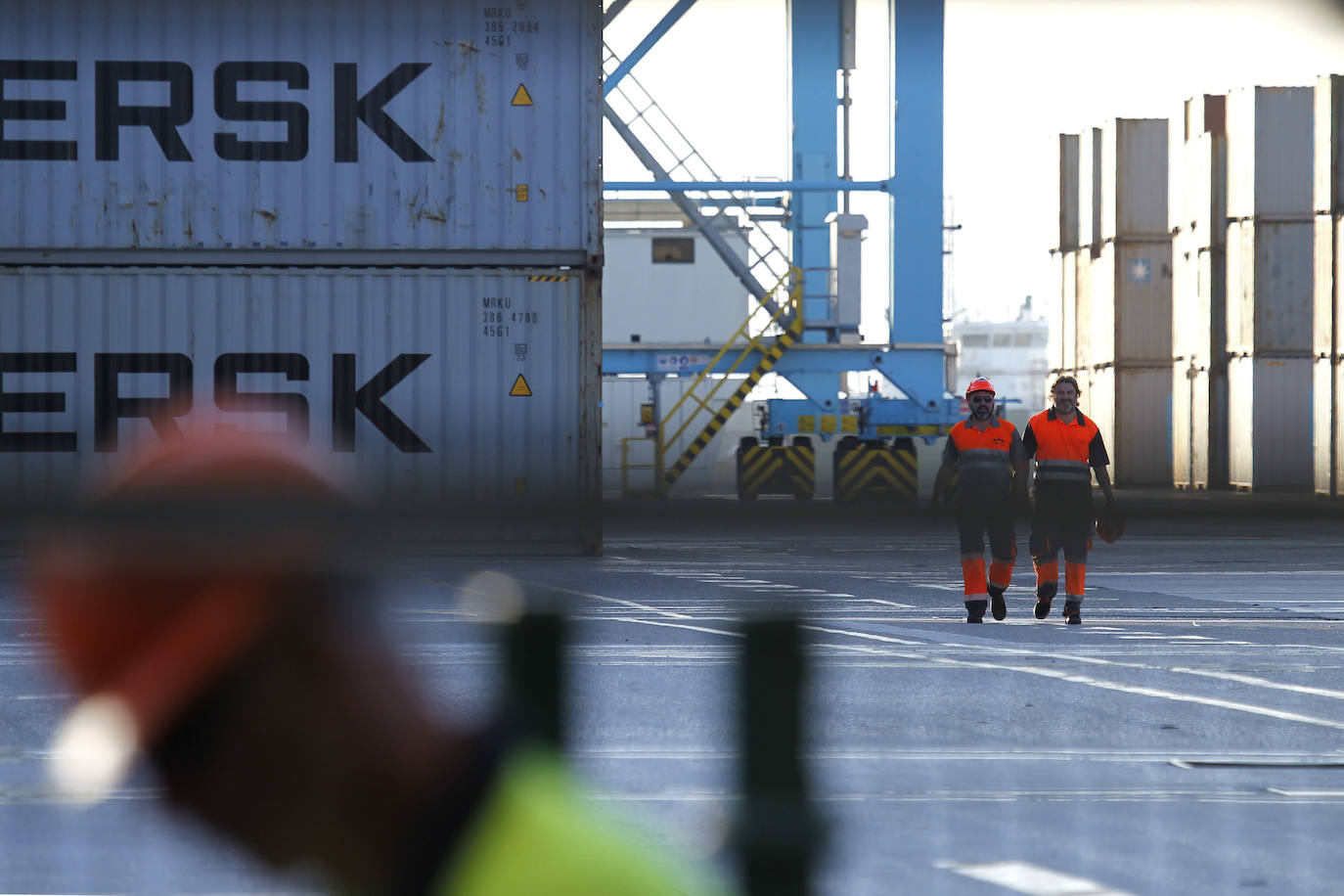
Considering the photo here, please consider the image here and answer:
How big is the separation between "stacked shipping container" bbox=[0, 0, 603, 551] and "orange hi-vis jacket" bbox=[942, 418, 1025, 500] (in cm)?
583

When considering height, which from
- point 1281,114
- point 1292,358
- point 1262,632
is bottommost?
point 1262,632

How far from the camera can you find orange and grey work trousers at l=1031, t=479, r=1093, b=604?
11242mm

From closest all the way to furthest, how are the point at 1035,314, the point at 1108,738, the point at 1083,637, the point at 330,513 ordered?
the point at 1108,738 → the point at 1083,637 → the point at 330,513 → the point at 1035,314

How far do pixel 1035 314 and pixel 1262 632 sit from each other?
10697cm

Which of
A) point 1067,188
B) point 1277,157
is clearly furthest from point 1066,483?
point 1067,188

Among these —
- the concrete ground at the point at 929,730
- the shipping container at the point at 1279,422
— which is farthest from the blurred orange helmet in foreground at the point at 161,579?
the shipping container at the point at 1279,422

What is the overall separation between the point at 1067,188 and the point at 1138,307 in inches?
220

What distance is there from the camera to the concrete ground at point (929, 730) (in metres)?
4.58

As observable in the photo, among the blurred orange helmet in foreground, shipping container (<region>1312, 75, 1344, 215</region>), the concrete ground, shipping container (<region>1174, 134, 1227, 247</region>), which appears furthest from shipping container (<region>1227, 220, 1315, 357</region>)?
the blurred orange helmet in foreground

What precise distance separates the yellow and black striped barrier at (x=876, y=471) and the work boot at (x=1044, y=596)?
17852mm

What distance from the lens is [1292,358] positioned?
34344 mm

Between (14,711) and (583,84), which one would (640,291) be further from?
(14,711)

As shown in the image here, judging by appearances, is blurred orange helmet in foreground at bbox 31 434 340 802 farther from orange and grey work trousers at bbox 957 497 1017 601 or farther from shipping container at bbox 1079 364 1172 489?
shipping container at bbox 1079 364 1172 489

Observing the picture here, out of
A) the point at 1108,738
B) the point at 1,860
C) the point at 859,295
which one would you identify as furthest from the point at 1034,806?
the point at 859,295
